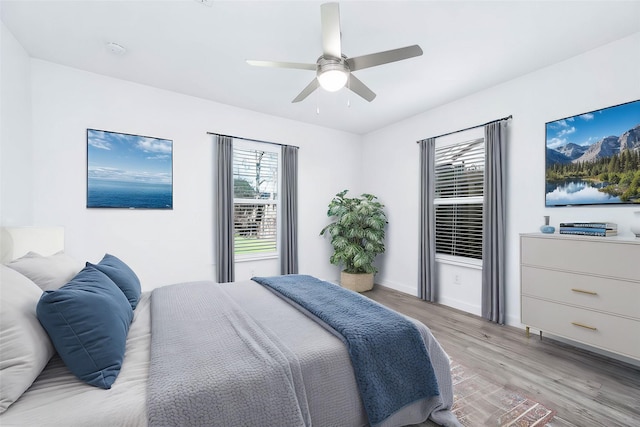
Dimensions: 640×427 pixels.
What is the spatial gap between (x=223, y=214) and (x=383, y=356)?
2940 mm

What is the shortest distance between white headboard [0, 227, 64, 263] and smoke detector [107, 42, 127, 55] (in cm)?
167

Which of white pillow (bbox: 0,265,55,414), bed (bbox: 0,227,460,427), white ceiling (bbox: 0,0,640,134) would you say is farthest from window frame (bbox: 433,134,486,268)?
white pillow (bbox: 0,265,55,414)

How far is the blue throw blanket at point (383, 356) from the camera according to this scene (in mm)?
1373

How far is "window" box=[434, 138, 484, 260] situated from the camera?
3.61 meters

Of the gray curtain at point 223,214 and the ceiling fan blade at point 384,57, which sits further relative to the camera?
the gray curtain at point 223,214

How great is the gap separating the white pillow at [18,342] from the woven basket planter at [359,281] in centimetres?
379

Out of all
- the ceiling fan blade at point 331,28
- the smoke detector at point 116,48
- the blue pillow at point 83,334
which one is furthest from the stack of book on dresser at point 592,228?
the smoke detector at point 116,48

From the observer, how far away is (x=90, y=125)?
3.04 meters

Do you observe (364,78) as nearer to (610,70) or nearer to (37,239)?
(610,70)

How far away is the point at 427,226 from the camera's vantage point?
13.2 feet

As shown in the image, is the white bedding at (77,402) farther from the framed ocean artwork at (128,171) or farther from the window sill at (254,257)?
the window sill at (254,257)

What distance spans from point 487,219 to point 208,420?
342 cm

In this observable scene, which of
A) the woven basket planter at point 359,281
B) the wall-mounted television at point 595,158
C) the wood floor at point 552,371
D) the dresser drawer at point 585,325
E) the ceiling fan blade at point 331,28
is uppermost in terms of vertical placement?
the ceiling fan blade at point 331,28

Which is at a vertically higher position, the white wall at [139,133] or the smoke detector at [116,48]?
the smoke detector at [116,48]
